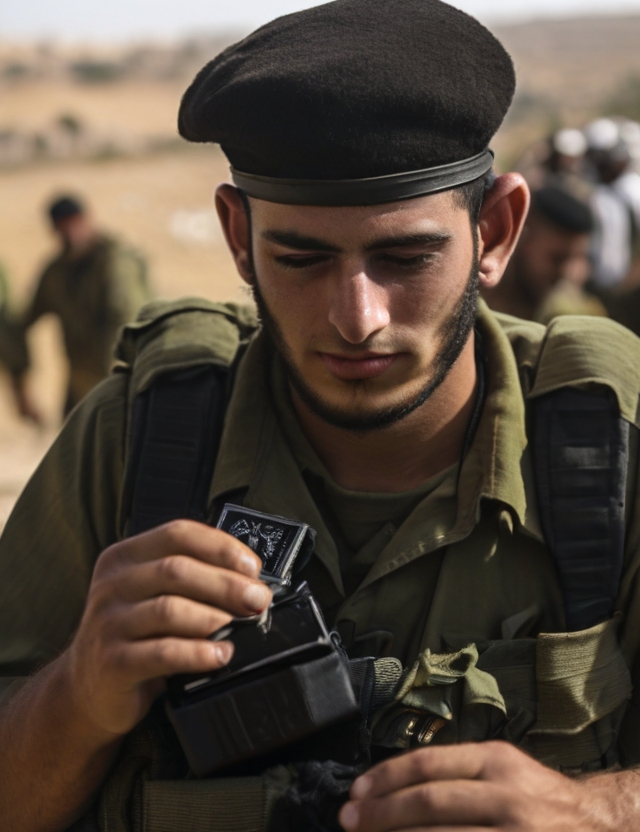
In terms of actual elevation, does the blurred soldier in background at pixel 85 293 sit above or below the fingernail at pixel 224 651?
below

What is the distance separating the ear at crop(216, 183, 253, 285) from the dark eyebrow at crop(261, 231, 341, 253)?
169mm

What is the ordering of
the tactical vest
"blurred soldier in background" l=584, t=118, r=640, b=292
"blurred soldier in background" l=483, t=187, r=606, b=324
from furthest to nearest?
1. "blurred soldier in background" l=584, t=118, r=640, b=292
2. "blurred soldier in background" l=483, t=187, r=606, b=324
3. the tactical vest

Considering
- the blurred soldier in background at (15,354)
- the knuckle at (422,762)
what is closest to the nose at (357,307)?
the knuckle at (422,762)

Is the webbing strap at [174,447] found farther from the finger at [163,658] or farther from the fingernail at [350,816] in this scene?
the fingernail at [350,816]

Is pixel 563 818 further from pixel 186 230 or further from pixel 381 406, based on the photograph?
pixel 186 230

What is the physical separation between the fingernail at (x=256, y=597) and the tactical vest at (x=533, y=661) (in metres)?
0.34

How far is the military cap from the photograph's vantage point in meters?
2.01

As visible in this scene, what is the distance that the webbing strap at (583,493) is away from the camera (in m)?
2.04

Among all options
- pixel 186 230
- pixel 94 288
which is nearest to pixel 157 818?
pixel 94 288

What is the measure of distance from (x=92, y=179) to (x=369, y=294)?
2906cm

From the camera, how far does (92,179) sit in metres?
29.7

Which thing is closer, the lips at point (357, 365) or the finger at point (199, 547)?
the finger at point (199, 547)

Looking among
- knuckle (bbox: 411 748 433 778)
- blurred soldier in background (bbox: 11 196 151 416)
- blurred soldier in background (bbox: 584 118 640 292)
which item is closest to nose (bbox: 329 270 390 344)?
knuckle (bbox: 411 748 433 778)

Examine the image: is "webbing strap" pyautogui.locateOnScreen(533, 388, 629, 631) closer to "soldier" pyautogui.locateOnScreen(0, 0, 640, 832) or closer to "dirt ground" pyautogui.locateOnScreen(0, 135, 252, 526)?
"soldier" pyautogui.locateOnScreen(0, 0, 640, 832)
